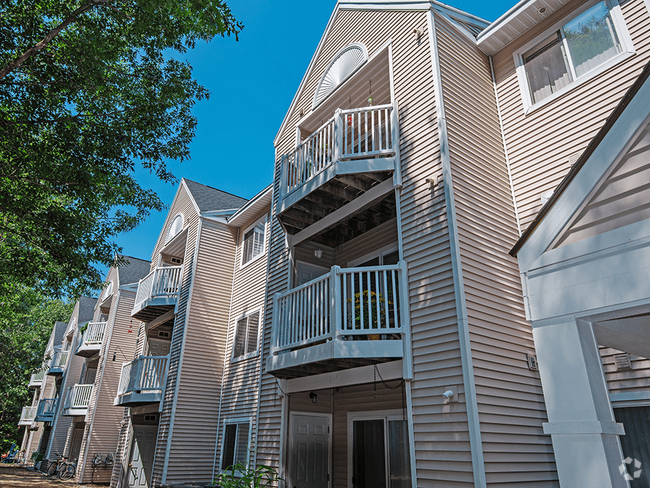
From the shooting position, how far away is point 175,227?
19094 millimetres

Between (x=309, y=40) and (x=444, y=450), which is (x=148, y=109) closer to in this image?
(x=444, y=450)

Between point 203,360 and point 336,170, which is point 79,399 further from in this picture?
point 336,170

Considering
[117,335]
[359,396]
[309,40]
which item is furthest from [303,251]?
[309,40]

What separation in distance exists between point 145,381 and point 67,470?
12673 mm

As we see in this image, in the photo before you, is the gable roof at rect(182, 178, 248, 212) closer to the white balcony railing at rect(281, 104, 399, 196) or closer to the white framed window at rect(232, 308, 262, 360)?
the white framed window at rect(232, 308, 262, 360)

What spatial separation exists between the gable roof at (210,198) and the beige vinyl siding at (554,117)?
11640mm

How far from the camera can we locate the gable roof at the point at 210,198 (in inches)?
691

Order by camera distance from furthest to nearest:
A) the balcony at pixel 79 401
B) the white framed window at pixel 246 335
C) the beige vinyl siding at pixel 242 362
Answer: the balcony at pixel 79 401 → the white framed window at pixel 246 335 → the beige vinyl siding at pixel 242 362

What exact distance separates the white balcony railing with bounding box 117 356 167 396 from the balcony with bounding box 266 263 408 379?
766 cm

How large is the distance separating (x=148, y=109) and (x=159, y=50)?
4.98 feet

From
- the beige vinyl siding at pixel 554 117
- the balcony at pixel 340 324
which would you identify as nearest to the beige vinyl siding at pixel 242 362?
the balcony at pixel 340 324

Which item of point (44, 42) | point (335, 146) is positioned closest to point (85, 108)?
point (44, 42)

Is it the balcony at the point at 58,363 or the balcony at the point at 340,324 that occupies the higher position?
the balcony at the point at 58,363

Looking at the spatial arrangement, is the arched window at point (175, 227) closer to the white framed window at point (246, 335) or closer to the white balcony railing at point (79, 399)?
the white framed window at point (246, 335)
